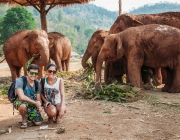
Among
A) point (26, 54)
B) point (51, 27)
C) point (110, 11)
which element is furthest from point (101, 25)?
point (26, 54)

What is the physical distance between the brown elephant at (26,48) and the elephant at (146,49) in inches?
82.6

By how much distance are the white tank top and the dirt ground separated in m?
0.36

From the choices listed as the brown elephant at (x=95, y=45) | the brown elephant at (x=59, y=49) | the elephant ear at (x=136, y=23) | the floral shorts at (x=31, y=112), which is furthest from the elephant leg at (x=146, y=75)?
the floral shorts at (x=31, y=112)

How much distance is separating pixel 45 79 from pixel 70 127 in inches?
35.5

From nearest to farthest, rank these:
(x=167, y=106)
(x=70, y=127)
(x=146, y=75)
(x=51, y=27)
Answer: (x=70, y=127) < (x=167, y=106) < (x=146, y=75) < (x=51, y=27)

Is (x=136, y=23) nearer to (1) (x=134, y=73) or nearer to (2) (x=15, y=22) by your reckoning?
(1) (x=134, y=73)

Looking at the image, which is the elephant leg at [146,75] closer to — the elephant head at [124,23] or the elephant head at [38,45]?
the elephant head at [124,23]

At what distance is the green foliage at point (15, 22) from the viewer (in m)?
46.4

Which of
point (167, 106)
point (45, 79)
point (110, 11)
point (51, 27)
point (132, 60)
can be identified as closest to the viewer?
point (45, 79)

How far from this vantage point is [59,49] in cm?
1283

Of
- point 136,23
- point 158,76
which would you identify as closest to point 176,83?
point 158,76

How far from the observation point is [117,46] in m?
7.58

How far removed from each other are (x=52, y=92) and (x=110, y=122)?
1017 mm

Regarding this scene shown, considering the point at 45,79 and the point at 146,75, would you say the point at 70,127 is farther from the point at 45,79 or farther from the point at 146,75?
the point at 146,75
